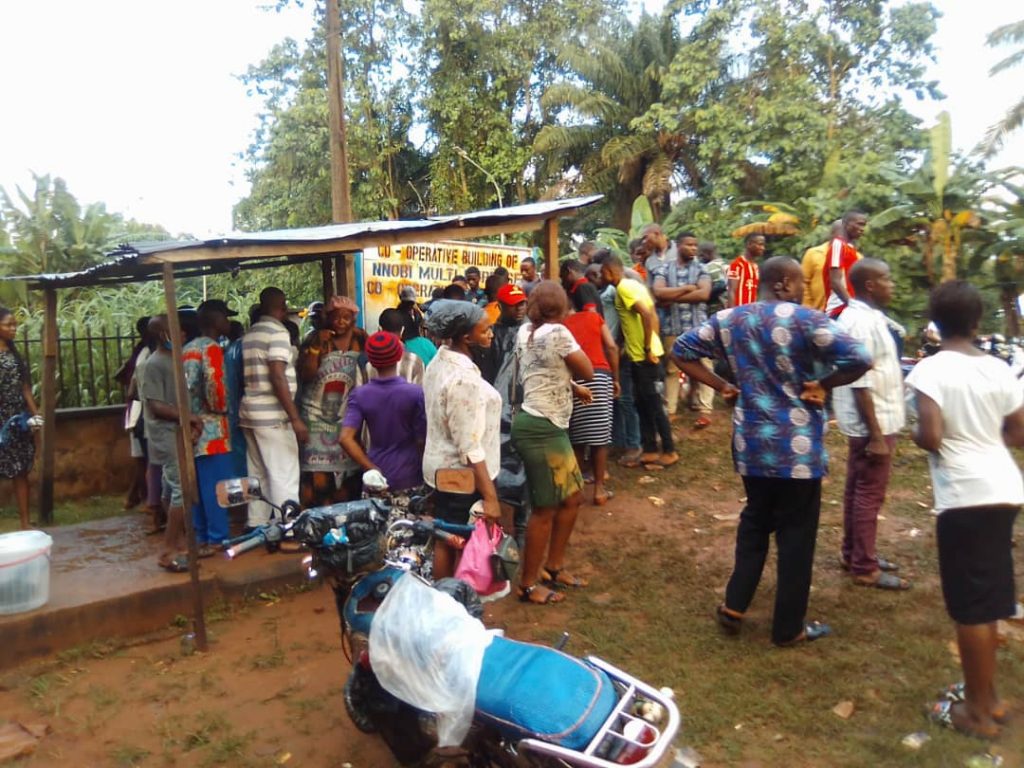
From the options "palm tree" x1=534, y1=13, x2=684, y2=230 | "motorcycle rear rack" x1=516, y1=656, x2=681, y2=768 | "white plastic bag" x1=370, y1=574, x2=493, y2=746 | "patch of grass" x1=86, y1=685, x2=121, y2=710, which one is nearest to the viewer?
"motorcycle rear rack" x1=516, y1=656, x2=681, y2=768

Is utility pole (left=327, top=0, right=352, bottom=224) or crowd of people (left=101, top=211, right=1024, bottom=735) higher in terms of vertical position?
utility pole (left=327, top=0, right=352, bottom=224)

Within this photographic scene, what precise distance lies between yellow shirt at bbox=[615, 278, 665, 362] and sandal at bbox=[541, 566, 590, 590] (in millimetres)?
2538

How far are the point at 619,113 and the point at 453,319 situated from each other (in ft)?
51.0

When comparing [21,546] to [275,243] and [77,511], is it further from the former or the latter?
[77,511]

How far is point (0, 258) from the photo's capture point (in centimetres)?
1153

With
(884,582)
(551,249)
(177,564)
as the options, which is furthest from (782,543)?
(177,564)

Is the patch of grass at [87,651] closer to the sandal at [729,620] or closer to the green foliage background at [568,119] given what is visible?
the sandal at [729,620]

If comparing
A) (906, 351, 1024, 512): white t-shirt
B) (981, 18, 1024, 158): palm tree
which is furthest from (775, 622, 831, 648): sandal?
(981, 18, 1024, 158): palm tree

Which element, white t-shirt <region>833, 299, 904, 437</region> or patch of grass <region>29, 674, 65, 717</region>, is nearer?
patch of grass <region>29, 674, 65, 717</region>

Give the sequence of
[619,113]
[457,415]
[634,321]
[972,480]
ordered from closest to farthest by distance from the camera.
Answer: [972,480] → [457,415] → [634,321] → [619,113]

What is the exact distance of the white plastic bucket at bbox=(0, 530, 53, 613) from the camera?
4285 millimetres

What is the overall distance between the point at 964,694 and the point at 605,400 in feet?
11.0

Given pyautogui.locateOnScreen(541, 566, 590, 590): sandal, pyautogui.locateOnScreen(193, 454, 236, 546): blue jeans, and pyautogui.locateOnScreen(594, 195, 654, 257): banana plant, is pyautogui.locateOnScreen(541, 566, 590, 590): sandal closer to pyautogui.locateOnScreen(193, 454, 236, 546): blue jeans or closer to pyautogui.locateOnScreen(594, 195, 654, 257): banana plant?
pyautogui.locateOnScreen(193, 454, 236, 546): blue jeans

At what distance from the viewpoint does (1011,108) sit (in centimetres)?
1320
